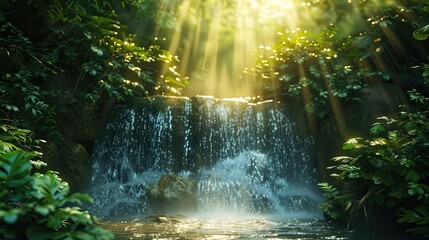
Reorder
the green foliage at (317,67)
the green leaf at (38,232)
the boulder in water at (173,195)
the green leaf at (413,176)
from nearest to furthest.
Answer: the green leaf at (38,232) → the green leaf at (413,176) → the boulder in water at (173,195) → the green foliage at (317,67)

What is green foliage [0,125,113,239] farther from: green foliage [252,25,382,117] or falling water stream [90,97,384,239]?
green foliage [252,25,382,117]

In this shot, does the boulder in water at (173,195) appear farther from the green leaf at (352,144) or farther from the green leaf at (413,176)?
the green leaf at (413,176)

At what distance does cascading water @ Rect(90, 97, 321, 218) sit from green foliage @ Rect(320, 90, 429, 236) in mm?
3148

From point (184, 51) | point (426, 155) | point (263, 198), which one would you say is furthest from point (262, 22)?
point (426, 155)

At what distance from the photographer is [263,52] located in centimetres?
1352

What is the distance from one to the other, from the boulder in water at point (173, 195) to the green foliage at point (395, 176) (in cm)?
308

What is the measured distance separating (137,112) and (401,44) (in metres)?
6.80

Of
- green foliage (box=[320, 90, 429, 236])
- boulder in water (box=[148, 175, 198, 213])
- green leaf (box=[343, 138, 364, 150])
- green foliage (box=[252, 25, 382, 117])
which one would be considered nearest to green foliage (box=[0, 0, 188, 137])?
boulder in water (box=[148, 175, 198, 213])

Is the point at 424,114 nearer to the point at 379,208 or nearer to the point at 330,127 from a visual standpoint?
the point at 379,208

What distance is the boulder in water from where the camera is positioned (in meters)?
7.88

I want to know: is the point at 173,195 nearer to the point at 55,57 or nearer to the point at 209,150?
the point at 209,150

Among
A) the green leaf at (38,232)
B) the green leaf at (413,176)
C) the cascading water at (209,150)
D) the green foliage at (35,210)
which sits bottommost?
the green leaf at (38,232)

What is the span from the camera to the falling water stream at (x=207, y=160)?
8281 mm

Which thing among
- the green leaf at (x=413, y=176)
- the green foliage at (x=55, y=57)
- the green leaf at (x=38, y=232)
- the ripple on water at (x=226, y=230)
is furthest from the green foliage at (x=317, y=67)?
the green leaf at (x=38, y=232)
